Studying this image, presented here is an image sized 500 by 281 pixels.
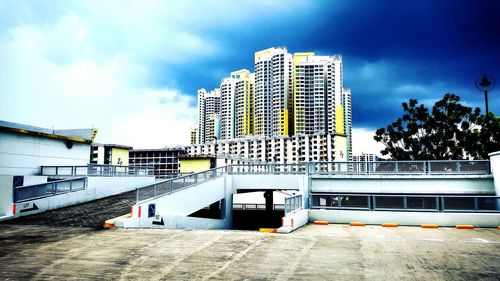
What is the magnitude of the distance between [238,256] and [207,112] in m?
179

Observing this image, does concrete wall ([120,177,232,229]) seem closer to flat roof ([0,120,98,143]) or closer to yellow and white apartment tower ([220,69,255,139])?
flat roof ([0,120,98,143])

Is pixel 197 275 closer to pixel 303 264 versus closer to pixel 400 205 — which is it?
pixel 303 264

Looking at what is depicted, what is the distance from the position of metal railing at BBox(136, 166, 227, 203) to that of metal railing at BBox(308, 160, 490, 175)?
744 cm

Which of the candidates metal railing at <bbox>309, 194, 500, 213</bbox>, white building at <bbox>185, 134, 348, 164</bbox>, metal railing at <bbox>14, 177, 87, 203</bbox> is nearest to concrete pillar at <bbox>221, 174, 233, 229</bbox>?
metal railing at <bbox>309, 194, 500, 213</bbox>

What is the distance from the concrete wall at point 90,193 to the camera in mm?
19969

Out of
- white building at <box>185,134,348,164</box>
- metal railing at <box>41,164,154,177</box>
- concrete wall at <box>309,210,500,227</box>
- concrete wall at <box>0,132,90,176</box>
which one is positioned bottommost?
concrete wall at <box>309,210,500,227</box>

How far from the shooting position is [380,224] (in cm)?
1973

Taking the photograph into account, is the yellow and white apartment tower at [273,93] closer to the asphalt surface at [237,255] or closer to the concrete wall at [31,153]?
the concrete wall at [31,153]

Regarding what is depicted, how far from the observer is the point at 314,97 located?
5748 inches

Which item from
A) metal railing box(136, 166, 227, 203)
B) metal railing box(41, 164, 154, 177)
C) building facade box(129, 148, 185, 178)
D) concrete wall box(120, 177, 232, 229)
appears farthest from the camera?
building facade box(129, 148, 185, 178)

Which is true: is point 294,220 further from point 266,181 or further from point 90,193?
point 90,193

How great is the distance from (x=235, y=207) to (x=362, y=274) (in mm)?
41205

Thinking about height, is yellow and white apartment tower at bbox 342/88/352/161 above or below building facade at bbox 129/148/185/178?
above

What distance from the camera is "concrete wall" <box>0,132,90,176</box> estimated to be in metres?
A: 25.4
